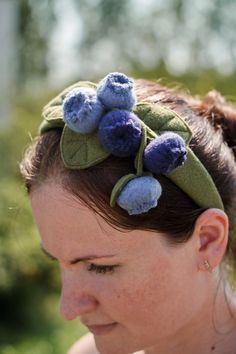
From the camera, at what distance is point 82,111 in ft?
6.59

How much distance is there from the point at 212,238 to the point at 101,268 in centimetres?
39

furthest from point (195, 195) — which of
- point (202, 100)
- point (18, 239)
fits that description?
point (18, 239)

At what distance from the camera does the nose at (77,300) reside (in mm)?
2109

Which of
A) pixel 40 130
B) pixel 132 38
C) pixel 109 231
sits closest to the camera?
pixel 109 231

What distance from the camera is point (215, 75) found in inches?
441

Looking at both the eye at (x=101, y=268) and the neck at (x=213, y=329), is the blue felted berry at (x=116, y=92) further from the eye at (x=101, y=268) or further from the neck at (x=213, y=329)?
the neck at (x=213, y=329)

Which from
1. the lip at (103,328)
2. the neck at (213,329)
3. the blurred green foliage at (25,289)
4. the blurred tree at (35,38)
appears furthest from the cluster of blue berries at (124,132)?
the blurred tree at (35,38)

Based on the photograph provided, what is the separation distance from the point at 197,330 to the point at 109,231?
1.79ft

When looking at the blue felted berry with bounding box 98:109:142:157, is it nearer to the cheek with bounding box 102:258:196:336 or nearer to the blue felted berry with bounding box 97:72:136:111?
the blue felted berry with bounding box 97:72:136:111

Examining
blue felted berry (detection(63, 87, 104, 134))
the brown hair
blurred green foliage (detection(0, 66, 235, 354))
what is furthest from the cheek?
blurred green foliage (detection(0, 66, 235, 354))

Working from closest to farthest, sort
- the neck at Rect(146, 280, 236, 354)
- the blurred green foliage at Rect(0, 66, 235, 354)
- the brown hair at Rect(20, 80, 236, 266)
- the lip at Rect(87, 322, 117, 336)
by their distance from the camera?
1. the brown hair at Rect(20, 80, 236, 266)
2. the lip at Rect(87, 322, 117, 336)
3. the neck at Rect(146, 280, 236, 354)
4. the blurred green foliage at Rect(0, 66, 235, 354)

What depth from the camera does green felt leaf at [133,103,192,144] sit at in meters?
2.09

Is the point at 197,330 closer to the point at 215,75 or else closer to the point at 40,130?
the point at 40,130

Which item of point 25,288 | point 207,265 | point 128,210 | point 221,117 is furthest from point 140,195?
point 25,288
